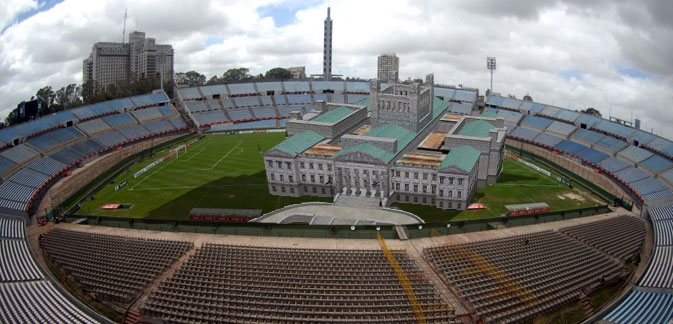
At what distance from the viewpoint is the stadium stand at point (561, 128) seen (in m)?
140

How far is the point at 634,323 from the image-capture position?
1927 inches

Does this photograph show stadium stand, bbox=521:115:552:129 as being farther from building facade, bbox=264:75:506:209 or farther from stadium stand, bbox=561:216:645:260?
stadium stand, bbox=561:216:645:260

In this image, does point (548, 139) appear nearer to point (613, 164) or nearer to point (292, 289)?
point (613, 164)

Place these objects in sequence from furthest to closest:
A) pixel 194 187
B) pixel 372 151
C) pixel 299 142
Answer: pixel 194 187
pixel 299 142
pixel 372 151

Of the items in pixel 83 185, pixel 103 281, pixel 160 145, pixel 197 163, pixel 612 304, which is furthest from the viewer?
pixel 160 145

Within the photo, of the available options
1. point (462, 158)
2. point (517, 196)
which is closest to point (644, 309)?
point (462, 158)

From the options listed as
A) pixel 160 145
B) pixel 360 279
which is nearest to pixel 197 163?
pixel 160 145

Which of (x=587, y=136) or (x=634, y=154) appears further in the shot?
(x=587, y=136)

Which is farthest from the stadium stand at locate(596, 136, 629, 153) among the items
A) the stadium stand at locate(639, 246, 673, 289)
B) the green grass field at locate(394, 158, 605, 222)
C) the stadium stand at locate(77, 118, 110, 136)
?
the stadium stand at locate(77, 118, 110, 136)

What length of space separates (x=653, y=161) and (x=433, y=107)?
4991cm

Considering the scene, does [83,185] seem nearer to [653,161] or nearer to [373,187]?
[373,187]

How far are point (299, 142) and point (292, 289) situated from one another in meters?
50.0

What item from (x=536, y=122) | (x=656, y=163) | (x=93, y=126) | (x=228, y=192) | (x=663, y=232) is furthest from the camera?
(x=536, y=122)

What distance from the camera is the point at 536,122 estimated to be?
151 metres
